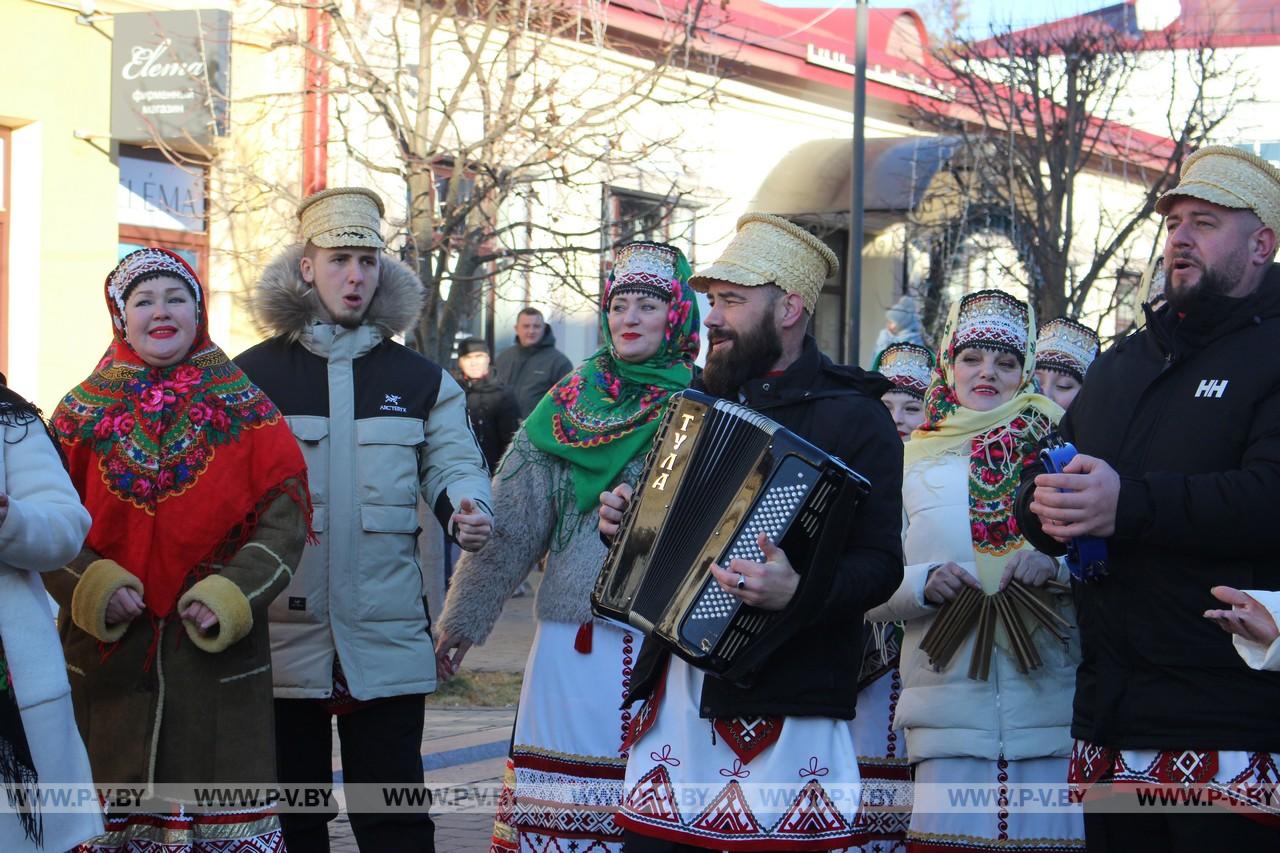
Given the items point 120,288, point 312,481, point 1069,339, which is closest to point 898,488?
point 312,481

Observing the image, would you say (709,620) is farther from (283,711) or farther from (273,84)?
(273,84)

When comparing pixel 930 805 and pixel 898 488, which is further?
pixel 930 805

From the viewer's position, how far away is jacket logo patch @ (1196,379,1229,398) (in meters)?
4.05

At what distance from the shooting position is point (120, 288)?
5.04 m

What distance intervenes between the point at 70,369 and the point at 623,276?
8.52m

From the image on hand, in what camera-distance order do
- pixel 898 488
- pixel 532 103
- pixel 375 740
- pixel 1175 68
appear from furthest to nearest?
pixel 1175 68 < pixel 532 103 < pixel 375 740 < pixel 898 488

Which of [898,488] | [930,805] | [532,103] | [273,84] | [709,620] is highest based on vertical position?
[273,84]

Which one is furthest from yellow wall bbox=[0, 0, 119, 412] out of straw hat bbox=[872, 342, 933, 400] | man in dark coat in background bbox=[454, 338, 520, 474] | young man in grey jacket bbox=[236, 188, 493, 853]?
young man in grey jacket bbox=[236, 188, 493, 853]

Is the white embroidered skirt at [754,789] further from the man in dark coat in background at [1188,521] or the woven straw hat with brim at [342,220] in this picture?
the woven straw hat with brim at [342,220]

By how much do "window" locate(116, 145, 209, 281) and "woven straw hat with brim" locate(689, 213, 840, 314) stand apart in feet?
30.9

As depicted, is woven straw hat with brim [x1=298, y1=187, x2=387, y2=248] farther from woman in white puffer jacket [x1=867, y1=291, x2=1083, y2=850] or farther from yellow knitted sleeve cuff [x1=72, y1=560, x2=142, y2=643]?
woman in white puffer jacket [x1=867, y1=291, x2=1083, y2=850]

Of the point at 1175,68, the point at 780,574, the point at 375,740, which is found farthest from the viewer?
the point at 1175,68

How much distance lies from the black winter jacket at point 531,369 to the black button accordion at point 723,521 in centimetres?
1004

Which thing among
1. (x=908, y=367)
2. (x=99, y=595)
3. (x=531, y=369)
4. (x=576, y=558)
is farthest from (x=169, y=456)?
(x=531, y=369)
